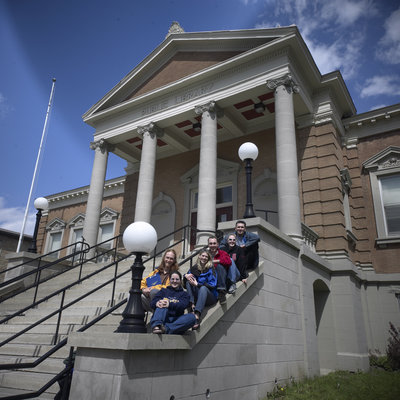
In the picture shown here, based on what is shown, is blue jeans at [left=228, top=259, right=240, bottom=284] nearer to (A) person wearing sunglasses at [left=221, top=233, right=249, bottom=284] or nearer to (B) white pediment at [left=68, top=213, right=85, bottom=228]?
(A) person wearing sunglasses at [left=221, top=233, right=249, bottom=284]

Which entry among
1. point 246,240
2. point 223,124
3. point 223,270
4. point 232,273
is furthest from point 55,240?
point 223,270

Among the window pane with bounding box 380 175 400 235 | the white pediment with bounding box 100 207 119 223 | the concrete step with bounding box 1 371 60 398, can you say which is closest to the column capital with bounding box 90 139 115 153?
the white pediment with bounding box 100 207 119 223

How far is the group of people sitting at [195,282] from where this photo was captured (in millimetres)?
5051

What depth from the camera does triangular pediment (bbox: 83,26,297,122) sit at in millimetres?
13982

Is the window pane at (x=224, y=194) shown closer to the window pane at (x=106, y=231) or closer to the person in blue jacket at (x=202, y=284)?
the window pane at (x=106, y=231)

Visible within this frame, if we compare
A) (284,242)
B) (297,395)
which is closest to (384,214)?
(284,242)

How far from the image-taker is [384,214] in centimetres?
1499

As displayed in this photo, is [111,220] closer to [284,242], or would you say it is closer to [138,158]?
[138,158]

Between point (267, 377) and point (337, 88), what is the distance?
12.1 meters

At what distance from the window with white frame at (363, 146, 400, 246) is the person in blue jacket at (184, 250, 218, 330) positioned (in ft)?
36.7

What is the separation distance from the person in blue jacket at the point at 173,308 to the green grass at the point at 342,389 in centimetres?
349

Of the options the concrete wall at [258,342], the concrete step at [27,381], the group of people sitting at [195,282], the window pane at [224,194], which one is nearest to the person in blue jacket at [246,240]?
the group of people sitting at [195,282]

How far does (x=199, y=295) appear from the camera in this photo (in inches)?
222

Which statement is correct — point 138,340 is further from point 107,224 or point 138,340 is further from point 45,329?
point 107,224
